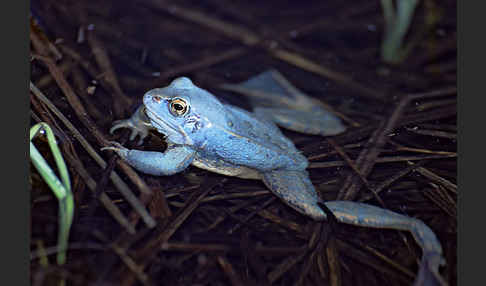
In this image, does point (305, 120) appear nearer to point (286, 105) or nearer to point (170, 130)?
point (286, 105)

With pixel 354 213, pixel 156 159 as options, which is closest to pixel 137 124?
pixel 156 159

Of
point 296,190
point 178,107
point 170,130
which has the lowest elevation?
point 296,190

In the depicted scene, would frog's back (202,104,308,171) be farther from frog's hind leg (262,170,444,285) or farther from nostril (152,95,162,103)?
nostril (152,95,162,103)

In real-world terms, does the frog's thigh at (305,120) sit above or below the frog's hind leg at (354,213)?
above

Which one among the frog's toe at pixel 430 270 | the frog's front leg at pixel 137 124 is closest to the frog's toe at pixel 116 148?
the frog's front leg at pixel 137 124

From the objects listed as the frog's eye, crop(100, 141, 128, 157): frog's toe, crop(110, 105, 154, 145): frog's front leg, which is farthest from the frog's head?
crop(100, 141, 128, 157): frog's toe

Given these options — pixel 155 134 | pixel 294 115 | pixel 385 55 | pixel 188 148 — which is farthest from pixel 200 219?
pixel 385 55

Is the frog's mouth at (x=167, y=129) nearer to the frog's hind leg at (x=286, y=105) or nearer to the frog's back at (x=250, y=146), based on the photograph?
the frog's back at (x=250, y=146)
